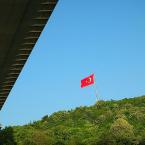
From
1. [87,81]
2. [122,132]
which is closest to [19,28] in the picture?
[87,81]

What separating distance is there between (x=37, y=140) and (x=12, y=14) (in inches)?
4235

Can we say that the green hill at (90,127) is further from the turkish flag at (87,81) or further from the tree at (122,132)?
the turkish flag at (87,81)

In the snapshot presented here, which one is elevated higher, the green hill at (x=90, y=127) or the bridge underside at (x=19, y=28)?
the green hill at (x=90, y=127)

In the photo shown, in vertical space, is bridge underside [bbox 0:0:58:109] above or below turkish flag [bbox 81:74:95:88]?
below

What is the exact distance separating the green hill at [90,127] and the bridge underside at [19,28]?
93.0m

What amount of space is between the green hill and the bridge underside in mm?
93017

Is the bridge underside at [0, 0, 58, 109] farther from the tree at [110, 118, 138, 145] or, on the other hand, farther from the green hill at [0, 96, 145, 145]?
the tree at [110, 118, 138, 145]

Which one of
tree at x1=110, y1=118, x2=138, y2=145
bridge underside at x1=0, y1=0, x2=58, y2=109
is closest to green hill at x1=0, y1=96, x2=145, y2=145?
tree at x1=110, y1=118, x2=138, y2=145

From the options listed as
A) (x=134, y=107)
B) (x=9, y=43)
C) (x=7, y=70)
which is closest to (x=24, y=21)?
(x=9, y=43)

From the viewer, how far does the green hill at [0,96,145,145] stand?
133125 millimetres

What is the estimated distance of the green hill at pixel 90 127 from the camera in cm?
13312

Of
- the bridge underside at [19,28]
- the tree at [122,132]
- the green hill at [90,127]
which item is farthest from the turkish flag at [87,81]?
the bridge underside at [19,28]

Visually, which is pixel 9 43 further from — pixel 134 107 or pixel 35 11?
pixel 134 107

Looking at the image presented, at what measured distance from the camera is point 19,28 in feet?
101
